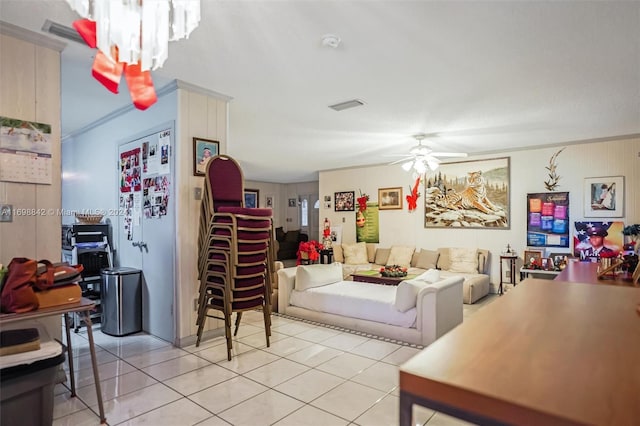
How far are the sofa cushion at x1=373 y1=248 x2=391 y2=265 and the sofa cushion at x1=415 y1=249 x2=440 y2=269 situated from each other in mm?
749

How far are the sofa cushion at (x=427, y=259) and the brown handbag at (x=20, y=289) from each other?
620cm

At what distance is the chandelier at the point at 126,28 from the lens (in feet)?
4.87

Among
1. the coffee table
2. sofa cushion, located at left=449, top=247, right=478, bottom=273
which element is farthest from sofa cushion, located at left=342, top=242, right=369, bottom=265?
the coffee table

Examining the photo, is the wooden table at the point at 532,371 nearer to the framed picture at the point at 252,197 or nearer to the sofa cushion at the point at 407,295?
the sofa cushion at the point at 407,295

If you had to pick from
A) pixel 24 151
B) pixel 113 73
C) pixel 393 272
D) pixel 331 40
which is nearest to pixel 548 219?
pixel 393 272

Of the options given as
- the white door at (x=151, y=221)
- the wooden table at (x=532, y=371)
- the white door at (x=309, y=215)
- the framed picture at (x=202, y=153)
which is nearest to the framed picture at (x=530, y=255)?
the framed picture at (x=202, y=153)

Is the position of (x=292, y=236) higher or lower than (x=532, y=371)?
lower

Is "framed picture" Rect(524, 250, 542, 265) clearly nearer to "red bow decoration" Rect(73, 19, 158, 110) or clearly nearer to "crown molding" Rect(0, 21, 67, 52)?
"red bow decoration" Rect(73, 19, 158, 110)

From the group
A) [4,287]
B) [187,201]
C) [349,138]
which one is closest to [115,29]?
[4,287]

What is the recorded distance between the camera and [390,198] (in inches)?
315

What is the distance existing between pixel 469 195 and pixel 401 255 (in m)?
1.77

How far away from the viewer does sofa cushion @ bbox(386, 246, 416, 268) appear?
7.32 m

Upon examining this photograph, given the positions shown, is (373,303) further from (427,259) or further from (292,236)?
(292,236)

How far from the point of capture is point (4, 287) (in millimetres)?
1888
